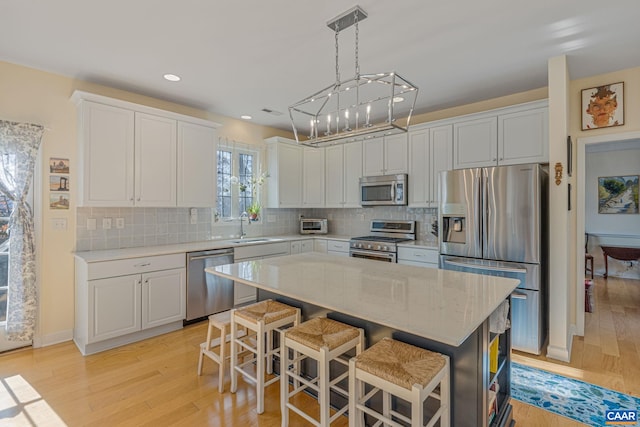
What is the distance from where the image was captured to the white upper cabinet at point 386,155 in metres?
4.29

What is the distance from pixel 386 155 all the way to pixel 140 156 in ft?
10.0

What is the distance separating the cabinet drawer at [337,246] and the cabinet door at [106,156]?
2.66 meters

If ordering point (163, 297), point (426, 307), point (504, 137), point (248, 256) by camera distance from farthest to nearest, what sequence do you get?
1. point (248, 256)
2. point (504, 137)
3. point (163, 297)
4. point (426, 307)

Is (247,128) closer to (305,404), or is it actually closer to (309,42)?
(309,42)

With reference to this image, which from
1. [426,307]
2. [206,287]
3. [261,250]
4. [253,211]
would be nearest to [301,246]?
[261,250]

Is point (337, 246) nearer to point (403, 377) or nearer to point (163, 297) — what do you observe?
point (163, 297)

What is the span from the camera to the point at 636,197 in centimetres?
594

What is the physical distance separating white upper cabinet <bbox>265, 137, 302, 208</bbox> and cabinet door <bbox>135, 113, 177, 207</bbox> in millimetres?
1580

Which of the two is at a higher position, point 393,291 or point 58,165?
point 58,165

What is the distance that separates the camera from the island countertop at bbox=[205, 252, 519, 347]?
1.35m

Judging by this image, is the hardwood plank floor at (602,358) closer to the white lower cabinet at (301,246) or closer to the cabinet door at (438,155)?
the cabinet door at (438,155)

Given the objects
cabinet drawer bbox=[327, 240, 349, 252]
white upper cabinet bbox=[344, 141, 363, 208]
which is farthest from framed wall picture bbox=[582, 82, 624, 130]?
cabinet drawer bbox=[327, 240, 349, 252]

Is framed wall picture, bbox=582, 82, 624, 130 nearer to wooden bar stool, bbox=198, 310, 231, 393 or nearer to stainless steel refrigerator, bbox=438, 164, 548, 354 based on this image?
stainless steel refrigerator, bbox=438, 164, 548, 354

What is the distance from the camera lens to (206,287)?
3.65 meters
